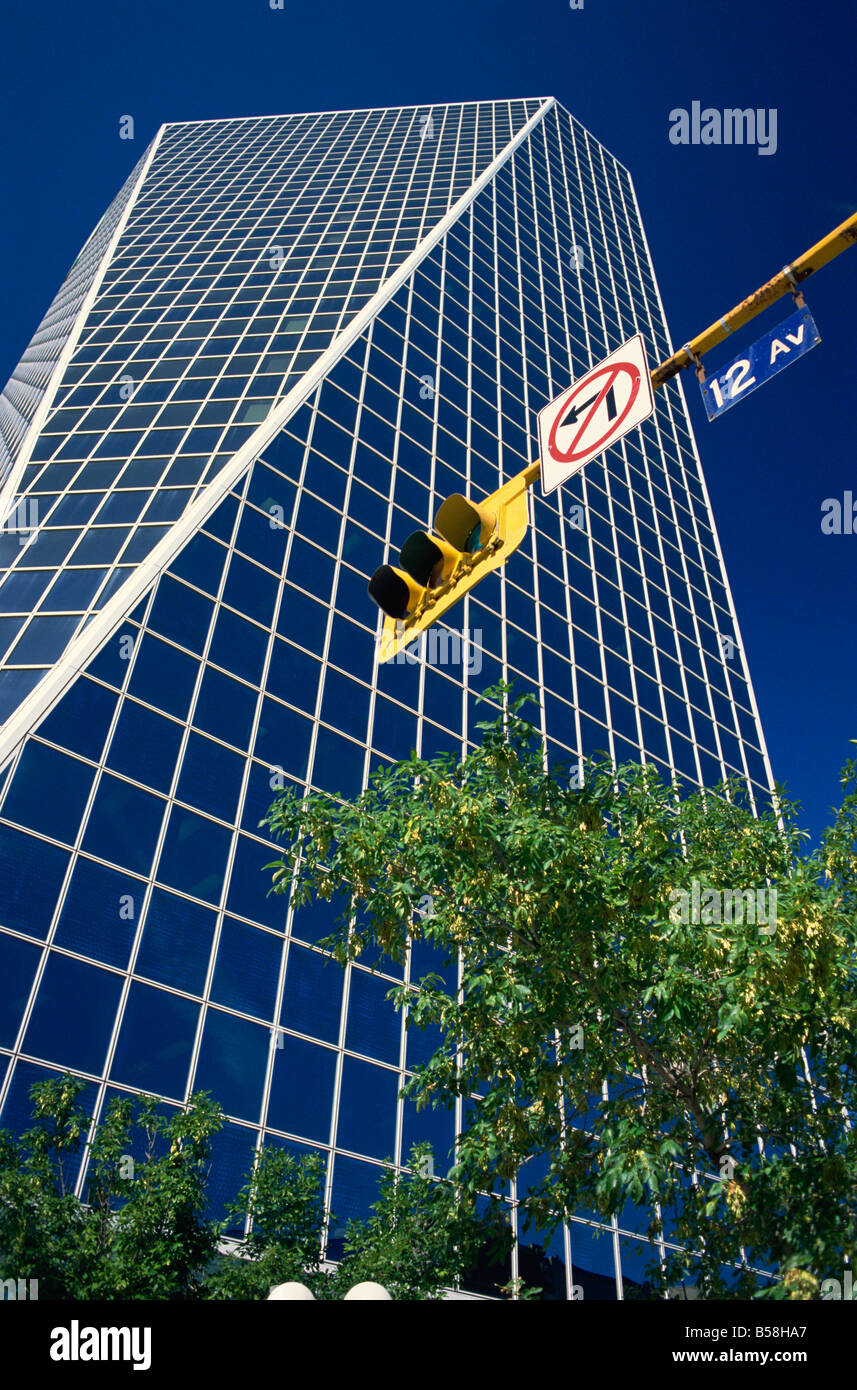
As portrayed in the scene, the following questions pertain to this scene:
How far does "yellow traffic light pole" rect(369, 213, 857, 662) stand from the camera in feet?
19.0

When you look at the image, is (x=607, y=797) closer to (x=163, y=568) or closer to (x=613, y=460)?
(x=163, y=568)

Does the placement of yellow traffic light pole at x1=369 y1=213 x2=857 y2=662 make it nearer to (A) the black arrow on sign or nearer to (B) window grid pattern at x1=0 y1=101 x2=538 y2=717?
(A) the black arrow on sign

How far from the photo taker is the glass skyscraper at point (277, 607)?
19656 millimetres

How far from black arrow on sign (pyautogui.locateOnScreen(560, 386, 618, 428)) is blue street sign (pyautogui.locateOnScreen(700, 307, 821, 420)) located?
568 millimetres

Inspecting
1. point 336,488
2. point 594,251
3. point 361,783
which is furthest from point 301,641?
point 594,251

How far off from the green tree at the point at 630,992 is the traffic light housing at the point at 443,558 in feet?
15.6

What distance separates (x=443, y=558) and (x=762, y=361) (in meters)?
2.05

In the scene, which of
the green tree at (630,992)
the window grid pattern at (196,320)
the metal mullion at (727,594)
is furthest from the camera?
the metal mullion at (727,594)

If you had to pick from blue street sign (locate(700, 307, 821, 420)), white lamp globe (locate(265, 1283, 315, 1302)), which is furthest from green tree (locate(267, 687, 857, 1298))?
blue street sign (locate(700, 307, 821, 420))

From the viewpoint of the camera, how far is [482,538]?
236 inches

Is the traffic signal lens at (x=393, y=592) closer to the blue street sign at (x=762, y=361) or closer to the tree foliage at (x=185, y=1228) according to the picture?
the blue street sign at (x=762, y=361)

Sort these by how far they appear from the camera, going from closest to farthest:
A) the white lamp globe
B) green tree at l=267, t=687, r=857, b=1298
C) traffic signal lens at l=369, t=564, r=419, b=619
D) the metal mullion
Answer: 1. traffic signal lens at l=369, t=564, r=419, b=619
2. the white lamp globe
3. green tree at l=267, t=687, r=857, b=1298
4. the metal mullion

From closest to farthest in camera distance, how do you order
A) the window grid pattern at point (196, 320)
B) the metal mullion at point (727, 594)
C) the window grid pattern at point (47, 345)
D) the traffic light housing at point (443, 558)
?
the traffic light housing at point (443, 558)
the window grid pattern at point (196, 320)
the window grid pattern at point (47, 345)
the metal mullion at point (727, 594)

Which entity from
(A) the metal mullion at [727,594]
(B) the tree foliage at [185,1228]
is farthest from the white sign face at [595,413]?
(A) the metal mullion at [727,594]
